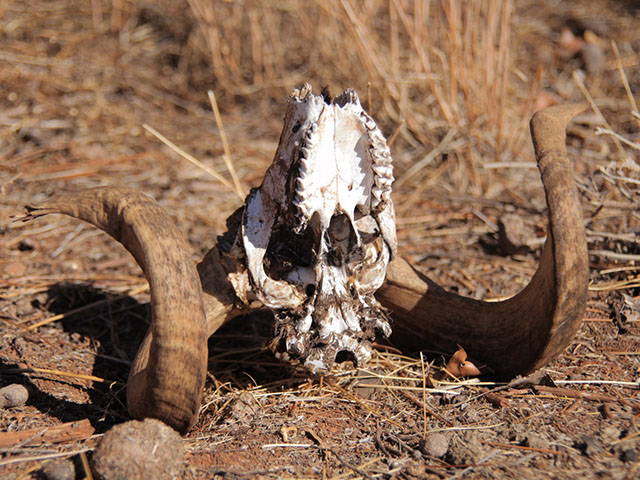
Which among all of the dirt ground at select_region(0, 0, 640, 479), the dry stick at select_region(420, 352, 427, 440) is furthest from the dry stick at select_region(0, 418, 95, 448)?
the dry stick at select_region(420, 352, 427, 440)

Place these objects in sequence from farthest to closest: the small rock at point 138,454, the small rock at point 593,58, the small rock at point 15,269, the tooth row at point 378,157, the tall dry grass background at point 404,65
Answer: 1. the small rock at point 593,58
2. the tall dry grass background at point 404,65
3. the small rock at point 15,269
4. the tooth row at point 378,157
5. the small rock at point 138,454

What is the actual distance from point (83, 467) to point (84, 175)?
2501 mm

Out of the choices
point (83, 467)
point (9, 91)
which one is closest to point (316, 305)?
point (83, 467)

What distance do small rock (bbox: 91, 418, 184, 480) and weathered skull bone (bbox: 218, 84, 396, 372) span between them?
1.68ft

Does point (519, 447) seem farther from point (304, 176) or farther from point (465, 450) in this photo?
point (304, 176)

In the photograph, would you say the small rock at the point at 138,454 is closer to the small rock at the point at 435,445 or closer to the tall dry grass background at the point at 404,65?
the small rock at the point at 435,445

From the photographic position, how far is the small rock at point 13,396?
223 centimetres

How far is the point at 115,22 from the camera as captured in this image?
5.66 meters

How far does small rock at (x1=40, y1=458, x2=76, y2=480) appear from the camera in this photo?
185cm

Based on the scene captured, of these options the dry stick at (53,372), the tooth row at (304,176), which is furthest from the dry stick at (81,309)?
the tooth row at (304,176)

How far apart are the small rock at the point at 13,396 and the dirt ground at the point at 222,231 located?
0.02m

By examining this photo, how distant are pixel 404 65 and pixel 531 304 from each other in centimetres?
330

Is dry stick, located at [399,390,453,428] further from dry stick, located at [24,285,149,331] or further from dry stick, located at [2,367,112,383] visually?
dry stick, located at [24,285,149,331]

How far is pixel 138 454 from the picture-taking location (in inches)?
72.4
